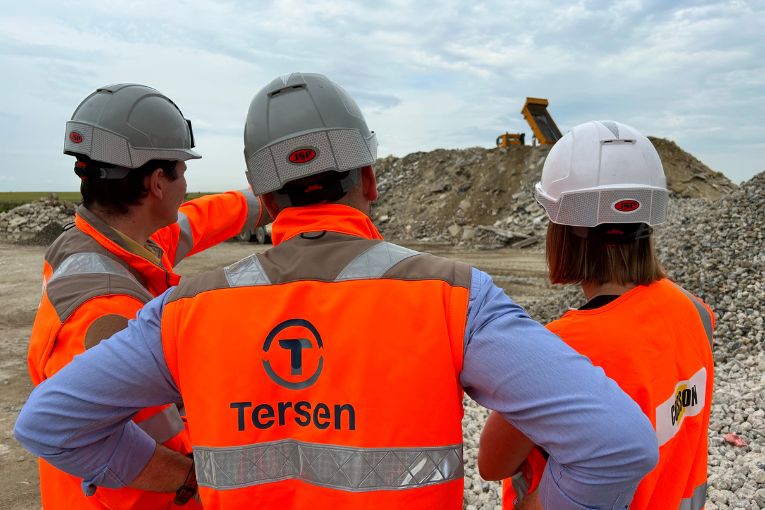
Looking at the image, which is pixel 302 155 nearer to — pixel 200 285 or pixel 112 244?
pixel 200 285

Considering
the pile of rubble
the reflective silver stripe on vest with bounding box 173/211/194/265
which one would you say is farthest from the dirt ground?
the reflective silver stripe on vest with bounding box 173/211/194/265

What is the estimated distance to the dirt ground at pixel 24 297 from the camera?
5105 mm

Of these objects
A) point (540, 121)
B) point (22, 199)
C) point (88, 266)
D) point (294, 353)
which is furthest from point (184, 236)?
point (22, 199)

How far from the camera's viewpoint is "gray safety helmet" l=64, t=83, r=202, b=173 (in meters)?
2.21

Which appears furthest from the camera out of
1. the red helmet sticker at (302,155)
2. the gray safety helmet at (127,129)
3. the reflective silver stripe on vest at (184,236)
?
the reflective silver stripe on vest at (184,236)

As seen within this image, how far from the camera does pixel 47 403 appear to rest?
4.45 ft

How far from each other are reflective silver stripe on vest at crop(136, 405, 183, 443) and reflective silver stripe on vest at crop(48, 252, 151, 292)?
0.44 meters

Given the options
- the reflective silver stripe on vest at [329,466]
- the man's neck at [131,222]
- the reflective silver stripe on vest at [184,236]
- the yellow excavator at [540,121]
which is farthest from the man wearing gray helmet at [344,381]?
the yellow excavator at [540,121]

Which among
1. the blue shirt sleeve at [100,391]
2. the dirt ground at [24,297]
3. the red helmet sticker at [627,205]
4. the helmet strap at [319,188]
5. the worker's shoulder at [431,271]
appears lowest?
the dirt ground at [24,297]

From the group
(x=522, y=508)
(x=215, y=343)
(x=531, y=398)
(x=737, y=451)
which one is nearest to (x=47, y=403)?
(x=215, y=343)

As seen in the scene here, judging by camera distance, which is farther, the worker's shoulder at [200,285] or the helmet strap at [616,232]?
the helmet strap at [616,232]

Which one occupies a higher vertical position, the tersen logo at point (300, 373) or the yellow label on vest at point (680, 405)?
the tersen logo at point (300, 373)

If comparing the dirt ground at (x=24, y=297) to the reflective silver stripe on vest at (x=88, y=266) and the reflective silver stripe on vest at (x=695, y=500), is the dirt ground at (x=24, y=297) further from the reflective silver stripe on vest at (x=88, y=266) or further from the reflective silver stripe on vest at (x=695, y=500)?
the reflective silver stripe on vest at (x=695, y=500)

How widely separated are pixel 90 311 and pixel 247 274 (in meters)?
0.79
